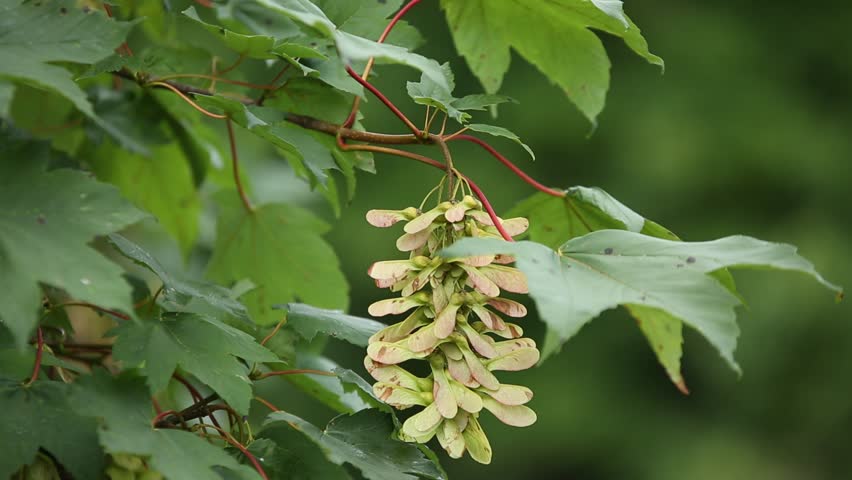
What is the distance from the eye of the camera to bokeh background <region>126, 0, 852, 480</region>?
3.61m

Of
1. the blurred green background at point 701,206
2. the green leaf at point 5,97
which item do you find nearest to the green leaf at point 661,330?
the green leaf at point 5,97

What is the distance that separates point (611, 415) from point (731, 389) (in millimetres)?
463

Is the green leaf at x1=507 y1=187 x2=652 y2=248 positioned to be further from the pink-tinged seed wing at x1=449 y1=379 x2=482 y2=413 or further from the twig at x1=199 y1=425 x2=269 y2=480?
the twig at x1=199 y1=425 x2=269 y2=480

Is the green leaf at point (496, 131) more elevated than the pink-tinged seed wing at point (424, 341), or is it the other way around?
the green leaf at point (496, 131)

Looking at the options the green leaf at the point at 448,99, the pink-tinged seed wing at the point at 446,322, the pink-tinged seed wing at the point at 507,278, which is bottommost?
the pink-tinged seed wing at the point at 446,322

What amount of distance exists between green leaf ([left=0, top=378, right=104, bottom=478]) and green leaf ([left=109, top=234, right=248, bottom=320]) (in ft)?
0.37

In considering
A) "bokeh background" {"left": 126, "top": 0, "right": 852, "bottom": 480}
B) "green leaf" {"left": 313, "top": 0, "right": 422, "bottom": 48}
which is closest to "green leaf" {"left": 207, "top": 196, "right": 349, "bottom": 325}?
"green leaf" {"left": 313, "top": 0, "right": 422, "bottom": 48}

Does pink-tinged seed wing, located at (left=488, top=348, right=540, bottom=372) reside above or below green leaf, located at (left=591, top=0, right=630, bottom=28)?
below

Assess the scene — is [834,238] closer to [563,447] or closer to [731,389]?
[731,389]

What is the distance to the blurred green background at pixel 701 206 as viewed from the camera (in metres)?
3.61

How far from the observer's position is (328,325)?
87cm

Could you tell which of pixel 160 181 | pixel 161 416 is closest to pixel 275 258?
pixel 160 181

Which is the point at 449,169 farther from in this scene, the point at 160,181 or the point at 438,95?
the point at 160,181

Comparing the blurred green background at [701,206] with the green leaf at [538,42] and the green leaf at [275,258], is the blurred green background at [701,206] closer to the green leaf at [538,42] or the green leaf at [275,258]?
the green leaf at [275,258]
